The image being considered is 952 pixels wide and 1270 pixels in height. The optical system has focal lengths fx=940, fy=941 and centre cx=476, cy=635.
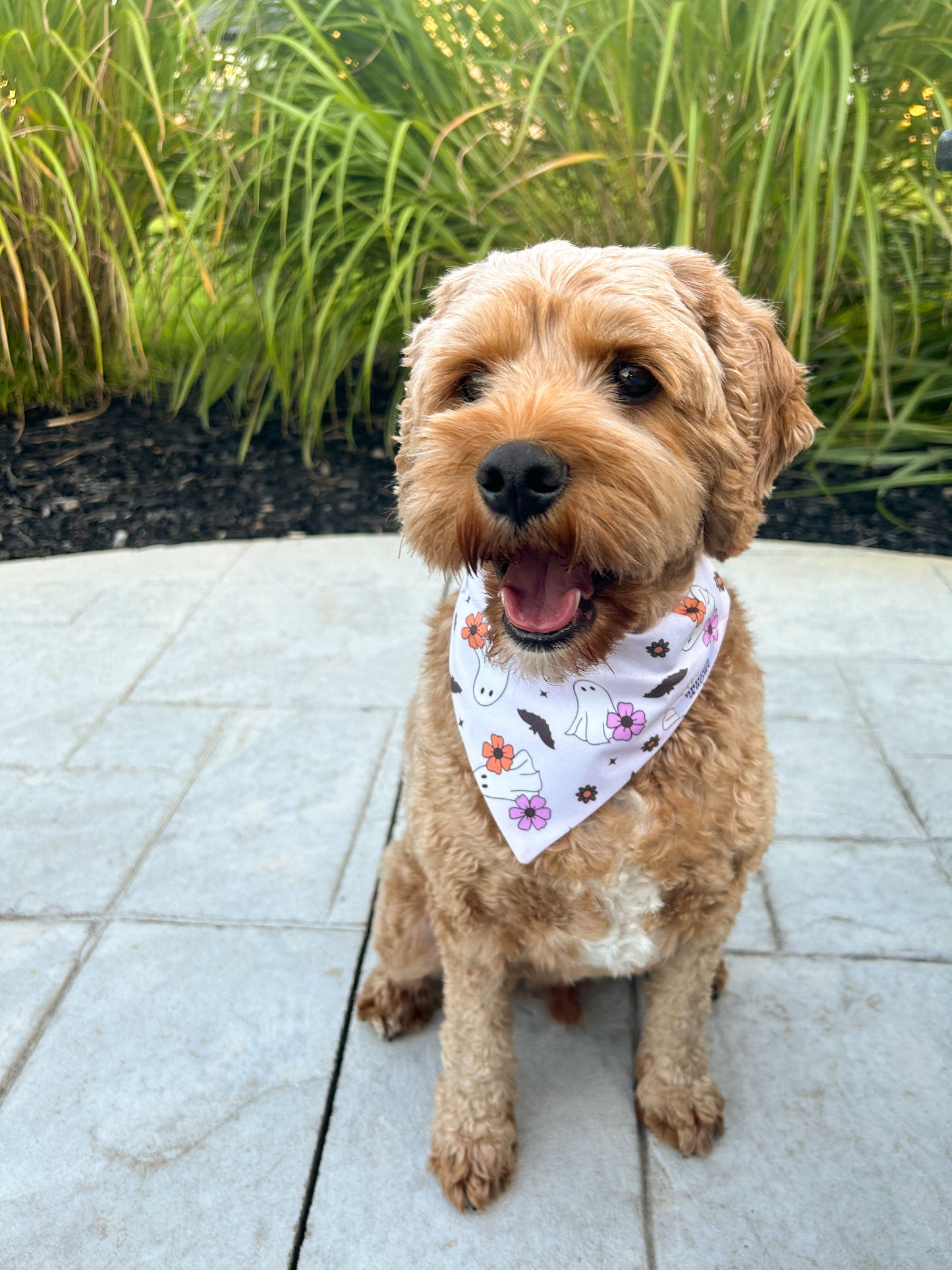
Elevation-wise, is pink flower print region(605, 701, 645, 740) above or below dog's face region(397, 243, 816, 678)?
below

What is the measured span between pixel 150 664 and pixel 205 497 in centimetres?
158

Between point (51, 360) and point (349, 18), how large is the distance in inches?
97.8

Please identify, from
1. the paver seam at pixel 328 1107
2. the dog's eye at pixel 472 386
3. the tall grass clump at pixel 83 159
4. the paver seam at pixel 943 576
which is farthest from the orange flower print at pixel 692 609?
the tall grass clump at pixel 83 159

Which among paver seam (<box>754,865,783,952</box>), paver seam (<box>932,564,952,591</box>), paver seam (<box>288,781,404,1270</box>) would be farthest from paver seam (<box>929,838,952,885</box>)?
paver seam (<box>932,564,952,591</box>)

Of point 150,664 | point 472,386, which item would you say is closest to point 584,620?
point 472,386

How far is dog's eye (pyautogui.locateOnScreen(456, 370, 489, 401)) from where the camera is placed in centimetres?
169

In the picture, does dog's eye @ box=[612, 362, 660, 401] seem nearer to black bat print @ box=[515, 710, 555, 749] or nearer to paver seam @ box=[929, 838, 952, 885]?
black bat print @ box=[515, 710, 555, 749]

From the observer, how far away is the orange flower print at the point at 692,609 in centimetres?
178

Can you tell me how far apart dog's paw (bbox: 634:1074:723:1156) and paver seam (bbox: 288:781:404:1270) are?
2.24 feet

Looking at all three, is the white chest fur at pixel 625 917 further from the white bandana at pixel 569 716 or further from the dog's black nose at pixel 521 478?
the dog's black nose at pixel 521 478

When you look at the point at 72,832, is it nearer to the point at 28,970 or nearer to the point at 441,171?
the point at 28,970

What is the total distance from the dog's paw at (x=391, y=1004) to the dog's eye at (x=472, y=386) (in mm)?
1336

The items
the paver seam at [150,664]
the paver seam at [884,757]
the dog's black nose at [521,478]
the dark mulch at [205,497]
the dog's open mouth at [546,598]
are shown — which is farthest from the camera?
the dark mulch at [205,497]

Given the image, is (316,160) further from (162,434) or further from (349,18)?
(162,434)
